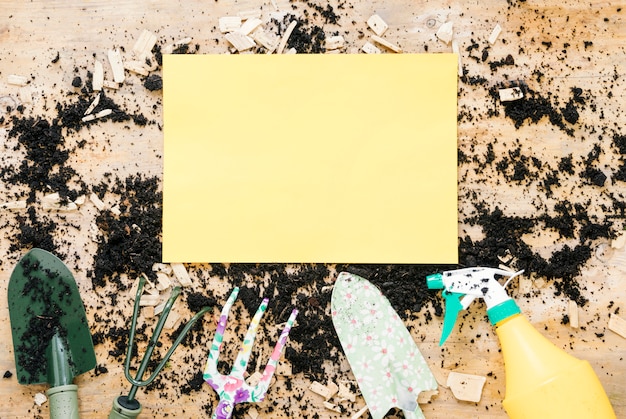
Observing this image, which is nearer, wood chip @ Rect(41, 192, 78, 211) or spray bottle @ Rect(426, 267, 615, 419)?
spray bottle @ Rect(426, 267, 615, 419)

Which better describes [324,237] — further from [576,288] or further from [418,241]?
[576,288]

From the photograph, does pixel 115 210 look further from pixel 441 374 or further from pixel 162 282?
pixel 441 374

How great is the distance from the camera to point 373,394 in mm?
958

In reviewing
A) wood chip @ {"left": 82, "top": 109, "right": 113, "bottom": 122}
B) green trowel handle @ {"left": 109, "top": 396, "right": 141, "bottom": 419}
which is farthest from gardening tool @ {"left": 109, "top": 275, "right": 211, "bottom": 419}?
wood chip @ {"left": 82, "top": 109, "right": 113, "bottom": 122}

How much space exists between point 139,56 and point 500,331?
0.85m

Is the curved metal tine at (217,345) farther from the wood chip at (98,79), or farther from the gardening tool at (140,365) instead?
the wood chip at (98,79)

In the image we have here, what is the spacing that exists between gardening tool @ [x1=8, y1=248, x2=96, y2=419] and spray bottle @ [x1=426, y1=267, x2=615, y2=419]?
668mm

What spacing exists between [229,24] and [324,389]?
72 centimetres

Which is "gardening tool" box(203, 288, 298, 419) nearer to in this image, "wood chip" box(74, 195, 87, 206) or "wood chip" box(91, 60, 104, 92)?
"wood chip" box(74, 195, 87, 206)

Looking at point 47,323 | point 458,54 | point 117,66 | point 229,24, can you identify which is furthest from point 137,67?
point 458,54

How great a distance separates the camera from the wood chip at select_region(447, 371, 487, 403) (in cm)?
96

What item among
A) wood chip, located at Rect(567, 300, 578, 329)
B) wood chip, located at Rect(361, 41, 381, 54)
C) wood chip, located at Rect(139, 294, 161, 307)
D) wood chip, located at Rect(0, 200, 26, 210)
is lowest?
wood chip, located at Rect(567, 300, 578, 329)

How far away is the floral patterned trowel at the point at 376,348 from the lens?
0.96 meters

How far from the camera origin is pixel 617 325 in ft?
3.14
